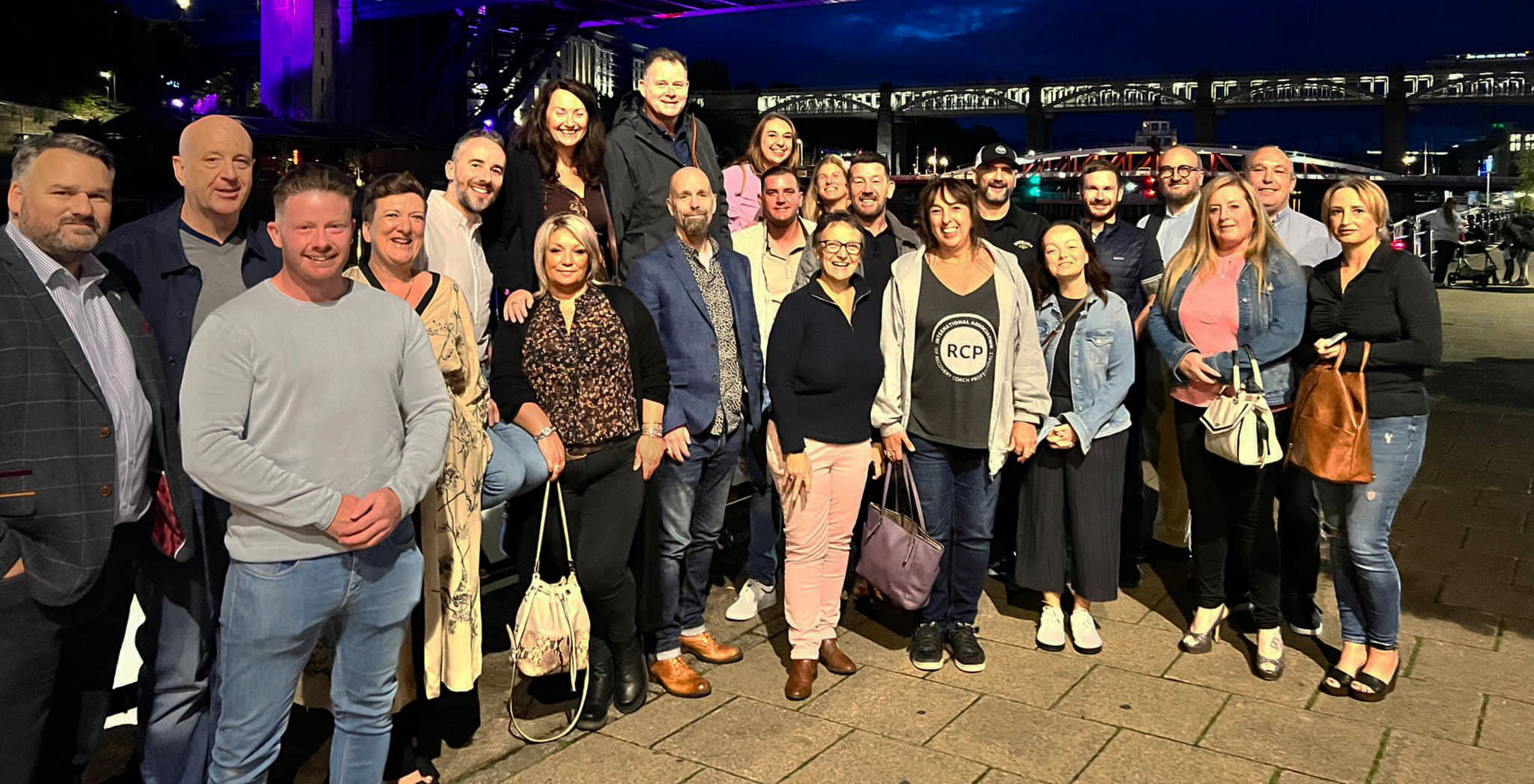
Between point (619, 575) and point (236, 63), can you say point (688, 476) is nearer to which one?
point (619, 575)

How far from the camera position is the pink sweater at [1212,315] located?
447cm

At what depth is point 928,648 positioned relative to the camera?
4.48m

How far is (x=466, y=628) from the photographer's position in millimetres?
3488

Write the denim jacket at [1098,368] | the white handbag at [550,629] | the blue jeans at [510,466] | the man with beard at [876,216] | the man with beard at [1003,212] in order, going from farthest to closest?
the man with beard at [1003,212] < the man with beard at [876,216] < the denim jacket at [1098,368] < the white handbag at [550,629] < the blue jeans at [510,466]

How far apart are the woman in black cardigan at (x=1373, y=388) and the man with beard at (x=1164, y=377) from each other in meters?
1.17

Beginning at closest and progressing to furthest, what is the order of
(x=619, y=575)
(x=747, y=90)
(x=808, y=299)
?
1. (x=619, y=575)
2. (x=808, y=299)
3. (x=747, y=90)

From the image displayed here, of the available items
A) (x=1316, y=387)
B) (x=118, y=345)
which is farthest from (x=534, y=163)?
(x=1316, y=387)

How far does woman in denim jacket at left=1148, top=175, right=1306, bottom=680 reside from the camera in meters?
4.38

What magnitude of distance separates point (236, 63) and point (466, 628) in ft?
163

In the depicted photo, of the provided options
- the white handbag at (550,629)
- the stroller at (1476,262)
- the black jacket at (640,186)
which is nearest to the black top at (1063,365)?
the black jacket at (640,186)

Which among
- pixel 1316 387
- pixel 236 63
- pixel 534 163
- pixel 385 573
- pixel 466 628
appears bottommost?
pixel 466 628

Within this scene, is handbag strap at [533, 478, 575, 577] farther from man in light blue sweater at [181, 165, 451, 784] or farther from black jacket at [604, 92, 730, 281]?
black jacket at [604, 92, 730, 281]

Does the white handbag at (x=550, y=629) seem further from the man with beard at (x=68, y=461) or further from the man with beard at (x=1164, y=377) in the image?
the man with beard at (x=1164, y=377)

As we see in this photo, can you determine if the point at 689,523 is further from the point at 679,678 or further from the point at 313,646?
the point at 313,646
